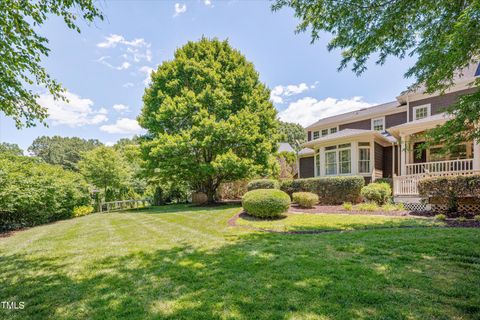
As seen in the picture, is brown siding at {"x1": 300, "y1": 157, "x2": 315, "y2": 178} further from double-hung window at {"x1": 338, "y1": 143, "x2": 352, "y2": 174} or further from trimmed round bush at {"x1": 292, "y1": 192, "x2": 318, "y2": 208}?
trimmed round bush at {"x1": 292, "y1": 192, "x2": 318, "y2": 208}

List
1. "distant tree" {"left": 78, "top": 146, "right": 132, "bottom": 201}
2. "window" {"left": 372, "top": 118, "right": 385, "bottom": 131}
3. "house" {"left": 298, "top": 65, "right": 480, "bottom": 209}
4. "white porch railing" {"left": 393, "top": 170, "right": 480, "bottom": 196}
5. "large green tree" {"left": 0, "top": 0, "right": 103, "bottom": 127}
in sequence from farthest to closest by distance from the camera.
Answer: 1. "distant tree" {"left": 78, "top": 146, "right": 132, "bottom": 201}
2. "window" {"left": 372, "top": 118, "right": 385, "bottom": 131}
3. "house" {"left": 298, "top": 65, "right": 480, "bottom": 209}
4. "white porch railing" {"left": 393, "top": 170, "right": 480, "bottom": 196}
5. "large green tree" {"left": 0, "top": 0, "right": 103, "bottom": 127}

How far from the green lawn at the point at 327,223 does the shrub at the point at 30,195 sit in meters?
9.88

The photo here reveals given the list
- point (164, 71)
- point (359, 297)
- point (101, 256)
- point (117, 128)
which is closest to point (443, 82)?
point (359, 297)

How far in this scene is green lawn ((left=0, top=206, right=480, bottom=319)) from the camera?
265cm

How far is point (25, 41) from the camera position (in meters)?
4.48

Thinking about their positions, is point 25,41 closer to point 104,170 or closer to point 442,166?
point 104,170

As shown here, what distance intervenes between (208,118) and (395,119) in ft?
45.7

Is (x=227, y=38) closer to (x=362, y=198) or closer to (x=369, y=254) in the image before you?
(x=362, y=198)

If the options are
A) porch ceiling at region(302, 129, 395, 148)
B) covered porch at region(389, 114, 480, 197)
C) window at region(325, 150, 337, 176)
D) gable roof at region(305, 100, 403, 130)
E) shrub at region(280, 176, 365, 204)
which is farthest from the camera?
gable roof at region(305, 100, 403, 130)

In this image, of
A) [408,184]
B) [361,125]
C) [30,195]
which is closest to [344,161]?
[408,184]

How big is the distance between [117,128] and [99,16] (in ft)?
154

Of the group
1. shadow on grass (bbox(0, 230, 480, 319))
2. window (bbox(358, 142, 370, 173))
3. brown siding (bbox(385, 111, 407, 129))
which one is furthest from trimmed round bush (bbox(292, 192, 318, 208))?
brown siding (bbox(385, 111, 407, 129))

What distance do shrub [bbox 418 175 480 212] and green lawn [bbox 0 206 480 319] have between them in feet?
11.5

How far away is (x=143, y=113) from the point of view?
1616 cm
